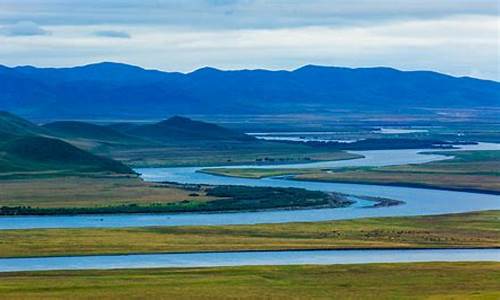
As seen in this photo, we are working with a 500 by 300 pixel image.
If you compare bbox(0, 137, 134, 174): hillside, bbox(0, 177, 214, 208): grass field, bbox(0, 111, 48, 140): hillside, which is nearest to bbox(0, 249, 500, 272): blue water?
bbox(0, 177, 214, 208): grass field

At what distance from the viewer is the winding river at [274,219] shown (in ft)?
206

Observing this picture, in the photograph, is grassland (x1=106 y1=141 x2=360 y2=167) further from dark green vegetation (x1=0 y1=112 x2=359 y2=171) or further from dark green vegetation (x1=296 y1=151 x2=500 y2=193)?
dark green vegetation (x1=296 y1=151 x2=500 y2=193)

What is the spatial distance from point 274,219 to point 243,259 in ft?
70.9

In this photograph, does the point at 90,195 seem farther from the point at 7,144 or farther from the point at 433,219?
the point at 7,144

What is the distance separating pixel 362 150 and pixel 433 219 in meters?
88.7

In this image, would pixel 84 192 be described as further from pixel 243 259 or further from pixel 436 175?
pixel 243 259

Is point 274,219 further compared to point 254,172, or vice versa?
point 254,172

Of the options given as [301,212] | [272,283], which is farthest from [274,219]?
[272,283]

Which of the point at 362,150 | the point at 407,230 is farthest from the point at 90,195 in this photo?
the point at 362,150

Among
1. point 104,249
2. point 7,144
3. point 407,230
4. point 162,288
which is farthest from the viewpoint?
point 7,144

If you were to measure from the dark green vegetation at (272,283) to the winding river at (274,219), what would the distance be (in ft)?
9.86

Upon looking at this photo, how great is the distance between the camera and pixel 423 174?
400 ft

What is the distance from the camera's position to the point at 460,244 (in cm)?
7006

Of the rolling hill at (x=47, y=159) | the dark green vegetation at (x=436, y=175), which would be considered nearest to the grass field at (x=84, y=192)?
the rolling hill at (x=47, y=159)
